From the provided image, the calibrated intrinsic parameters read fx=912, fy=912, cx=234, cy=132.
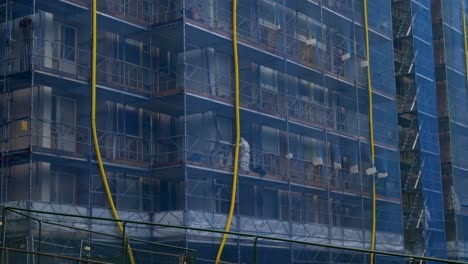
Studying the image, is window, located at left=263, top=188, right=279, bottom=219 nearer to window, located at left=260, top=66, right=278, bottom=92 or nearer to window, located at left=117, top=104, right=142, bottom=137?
window, located at left=260, top=66, right=278, bottom=92

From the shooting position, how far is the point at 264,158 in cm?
2569

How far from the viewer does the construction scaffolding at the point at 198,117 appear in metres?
21.4

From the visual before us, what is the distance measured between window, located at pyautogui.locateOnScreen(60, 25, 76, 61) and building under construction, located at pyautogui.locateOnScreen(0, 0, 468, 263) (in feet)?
0.17

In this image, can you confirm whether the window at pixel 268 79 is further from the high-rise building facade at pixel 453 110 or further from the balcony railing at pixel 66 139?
the high-rise building facade at pixel 453 110

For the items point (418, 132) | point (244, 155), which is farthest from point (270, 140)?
point (418, 132)

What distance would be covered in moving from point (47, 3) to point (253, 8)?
695 centimetres

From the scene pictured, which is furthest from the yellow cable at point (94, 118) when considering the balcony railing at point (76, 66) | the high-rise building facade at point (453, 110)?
the high-rise building facade at point (453, 110)

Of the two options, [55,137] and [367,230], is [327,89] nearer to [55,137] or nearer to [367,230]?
[367,230]

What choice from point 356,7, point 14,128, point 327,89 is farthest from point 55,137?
point 356,7

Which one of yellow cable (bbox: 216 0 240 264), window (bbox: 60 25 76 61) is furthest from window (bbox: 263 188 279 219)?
window (bbox: 60 25 76 61)

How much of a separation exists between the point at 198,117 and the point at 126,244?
9.37m

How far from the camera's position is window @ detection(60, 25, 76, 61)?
22.2 m

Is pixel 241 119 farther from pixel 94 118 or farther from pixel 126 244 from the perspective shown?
pixel 126 244

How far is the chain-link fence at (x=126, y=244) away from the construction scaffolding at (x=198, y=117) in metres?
0.19
